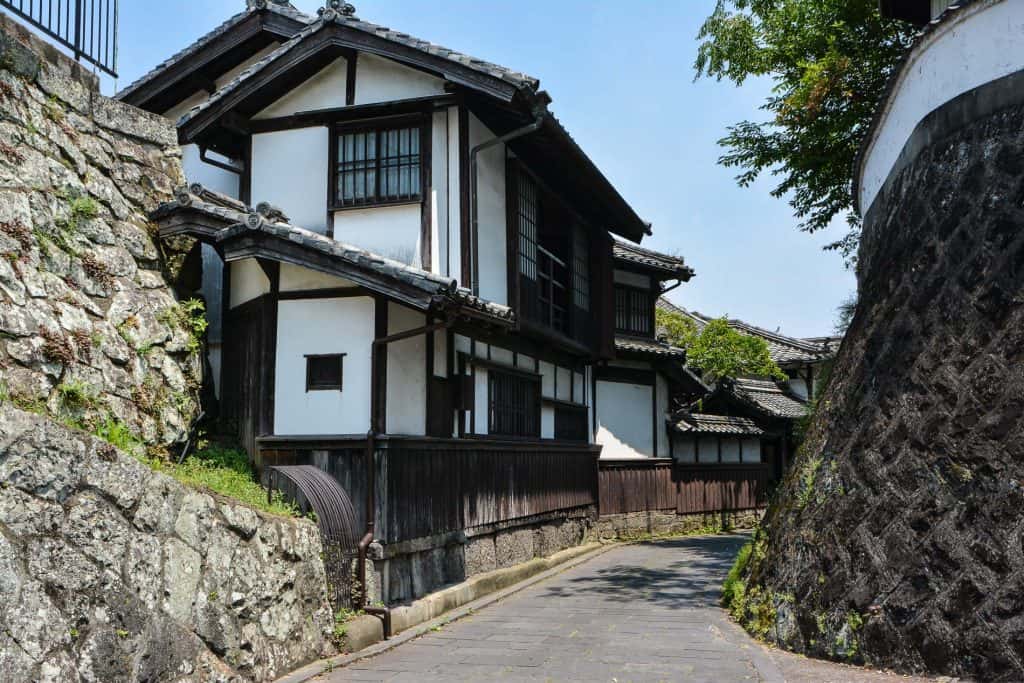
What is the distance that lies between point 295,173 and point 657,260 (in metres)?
14.3

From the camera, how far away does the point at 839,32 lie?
850 inches

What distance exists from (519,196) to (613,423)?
1034 cm

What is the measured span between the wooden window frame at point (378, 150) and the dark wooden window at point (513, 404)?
3807 millimetres

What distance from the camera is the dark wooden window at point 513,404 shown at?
17.1 meters

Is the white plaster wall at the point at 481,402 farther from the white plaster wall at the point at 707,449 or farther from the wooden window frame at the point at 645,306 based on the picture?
the white plaster wall at the point at 707,449

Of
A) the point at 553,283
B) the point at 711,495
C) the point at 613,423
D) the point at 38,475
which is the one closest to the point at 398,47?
the point at 553,283

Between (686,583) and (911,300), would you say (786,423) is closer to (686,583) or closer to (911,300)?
(686,583)

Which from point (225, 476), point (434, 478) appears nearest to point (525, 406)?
point (434, 478)

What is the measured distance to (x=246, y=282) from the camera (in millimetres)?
14625

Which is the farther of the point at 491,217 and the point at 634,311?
the point at 634,311

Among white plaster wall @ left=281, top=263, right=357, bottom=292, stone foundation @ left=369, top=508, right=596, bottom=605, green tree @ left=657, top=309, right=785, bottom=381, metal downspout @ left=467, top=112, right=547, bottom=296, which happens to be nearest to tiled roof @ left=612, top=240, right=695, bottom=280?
green tree @ left=657, top=309, right=785, bottom=381

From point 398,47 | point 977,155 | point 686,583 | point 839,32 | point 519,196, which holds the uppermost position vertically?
point 839,32

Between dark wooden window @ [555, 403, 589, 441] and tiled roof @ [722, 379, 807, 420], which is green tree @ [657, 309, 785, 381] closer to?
tiled roof @ [722, 379, 807, 420]

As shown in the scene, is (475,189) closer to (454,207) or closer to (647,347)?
(454,207)
